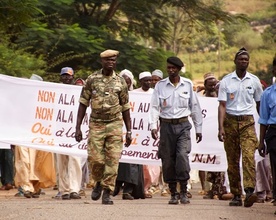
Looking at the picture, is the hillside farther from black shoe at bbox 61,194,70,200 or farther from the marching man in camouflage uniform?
the marching man in camouflage uniform

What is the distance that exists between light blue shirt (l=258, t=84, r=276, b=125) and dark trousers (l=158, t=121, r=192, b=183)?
1.49 meters

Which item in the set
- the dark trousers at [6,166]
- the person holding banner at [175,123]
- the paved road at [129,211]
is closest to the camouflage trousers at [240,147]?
the paved road at [129,211]

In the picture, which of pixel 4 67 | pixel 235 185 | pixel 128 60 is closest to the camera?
pixel 235 185

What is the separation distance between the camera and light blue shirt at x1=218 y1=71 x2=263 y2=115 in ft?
43.1

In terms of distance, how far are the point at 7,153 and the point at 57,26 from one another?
8440mm

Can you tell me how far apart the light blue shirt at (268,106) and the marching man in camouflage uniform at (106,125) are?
5.92 ft

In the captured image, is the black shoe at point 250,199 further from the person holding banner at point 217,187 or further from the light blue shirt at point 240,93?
the person holding banner at point 217,187

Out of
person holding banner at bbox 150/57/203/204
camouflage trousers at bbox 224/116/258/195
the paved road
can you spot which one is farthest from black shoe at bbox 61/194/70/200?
camouflage trousers at bbox 224/116/258/195

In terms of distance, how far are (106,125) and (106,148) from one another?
0.30m

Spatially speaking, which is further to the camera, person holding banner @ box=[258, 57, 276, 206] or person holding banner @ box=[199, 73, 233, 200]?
person holding banner @ box=[199, 73, 233, 200]

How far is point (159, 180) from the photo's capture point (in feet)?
55.6

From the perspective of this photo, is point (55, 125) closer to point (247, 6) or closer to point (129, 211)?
point (129, 211)

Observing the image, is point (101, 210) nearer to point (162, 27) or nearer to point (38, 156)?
point (38, 156)

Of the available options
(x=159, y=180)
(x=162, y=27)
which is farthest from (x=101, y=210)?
(x=162, y=27)
